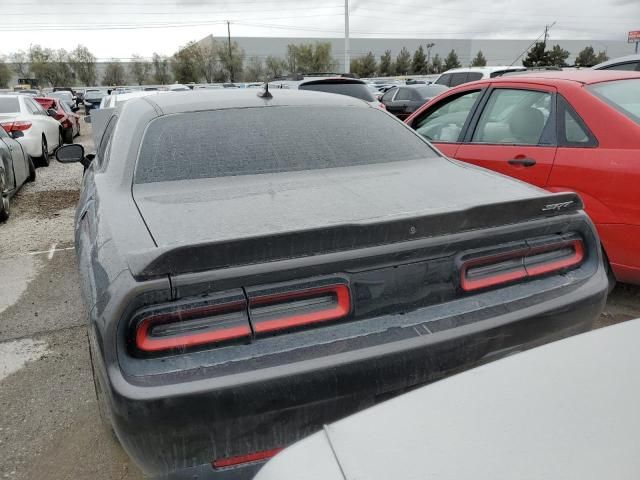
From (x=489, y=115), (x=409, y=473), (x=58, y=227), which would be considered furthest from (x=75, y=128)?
(x=409, y=473)

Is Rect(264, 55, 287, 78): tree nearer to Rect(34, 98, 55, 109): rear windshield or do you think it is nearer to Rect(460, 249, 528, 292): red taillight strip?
Rect(34, 98, 55, 109): rear windshield

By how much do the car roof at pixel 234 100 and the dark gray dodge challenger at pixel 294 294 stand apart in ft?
2.09

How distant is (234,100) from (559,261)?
1989 millimetres

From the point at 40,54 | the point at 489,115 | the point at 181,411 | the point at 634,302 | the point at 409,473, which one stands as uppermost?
the point at 40,54

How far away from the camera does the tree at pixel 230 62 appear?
70.8 m

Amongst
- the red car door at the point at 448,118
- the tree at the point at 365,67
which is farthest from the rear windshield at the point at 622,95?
the tree at the point at 365,67

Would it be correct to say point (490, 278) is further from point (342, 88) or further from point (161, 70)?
point (161, 70)

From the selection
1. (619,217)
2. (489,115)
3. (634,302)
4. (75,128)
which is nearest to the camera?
(619,217)

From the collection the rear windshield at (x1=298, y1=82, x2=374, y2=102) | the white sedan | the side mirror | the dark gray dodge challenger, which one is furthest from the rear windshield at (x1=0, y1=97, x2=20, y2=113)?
the dark gray dodge challenger

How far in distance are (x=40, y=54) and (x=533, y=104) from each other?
88059 millimetres

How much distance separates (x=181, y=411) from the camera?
58.9 inches

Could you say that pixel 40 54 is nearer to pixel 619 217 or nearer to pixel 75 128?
pixel 75 128

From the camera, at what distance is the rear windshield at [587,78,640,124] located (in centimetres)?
337

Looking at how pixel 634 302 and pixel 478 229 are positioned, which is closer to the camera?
pixel 478 229
